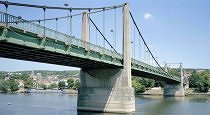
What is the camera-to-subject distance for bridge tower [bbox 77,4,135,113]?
52.1m

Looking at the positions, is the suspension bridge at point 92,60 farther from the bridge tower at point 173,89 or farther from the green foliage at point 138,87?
the green foliage at point 138,87

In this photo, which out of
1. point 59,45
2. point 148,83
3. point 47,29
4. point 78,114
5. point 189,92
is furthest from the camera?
point 148,83

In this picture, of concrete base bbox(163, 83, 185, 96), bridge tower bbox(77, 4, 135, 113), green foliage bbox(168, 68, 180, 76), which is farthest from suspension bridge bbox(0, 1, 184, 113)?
green foliage bbox(168, 68, 180, 76)

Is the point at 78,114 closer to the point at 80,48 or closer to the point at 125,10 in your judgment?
the point at 80,48

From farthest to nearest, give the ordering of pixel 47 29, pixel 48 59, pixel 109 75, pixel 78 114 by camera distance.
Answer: pixel 109 75, pixel 78 114, pixel 48 59, pixel 47 29

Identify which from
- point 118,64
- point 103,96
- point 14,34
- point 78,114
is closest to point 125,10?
point 118,64

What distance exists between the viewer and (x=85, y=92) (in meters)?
54.9

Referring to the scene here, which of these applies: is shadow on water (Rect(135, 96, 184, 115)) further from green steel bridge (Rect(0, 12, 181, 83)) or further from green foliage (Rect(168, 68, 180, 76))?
green foliage (Rect(168, 68, 180, 76))

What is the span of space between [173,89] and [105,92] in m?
81.2

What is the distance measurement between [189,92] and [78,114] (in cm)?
10296

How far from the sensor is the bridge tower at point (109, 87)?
171 ft

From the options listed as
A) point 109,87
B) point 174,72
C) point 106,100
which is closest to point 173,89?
point 174,72

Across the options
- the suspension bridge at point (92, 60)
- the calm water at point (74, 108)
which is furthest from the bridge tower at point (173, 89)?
the suspension bridge at point (92, 60)

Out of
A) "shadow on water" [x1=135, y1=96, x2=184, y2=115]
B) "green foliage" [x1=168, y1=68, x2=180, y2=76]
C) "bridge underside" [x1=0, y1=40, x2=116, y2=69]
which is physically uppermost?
"green foliage" [x1=168, y1=68, x2=180, y2=76]
